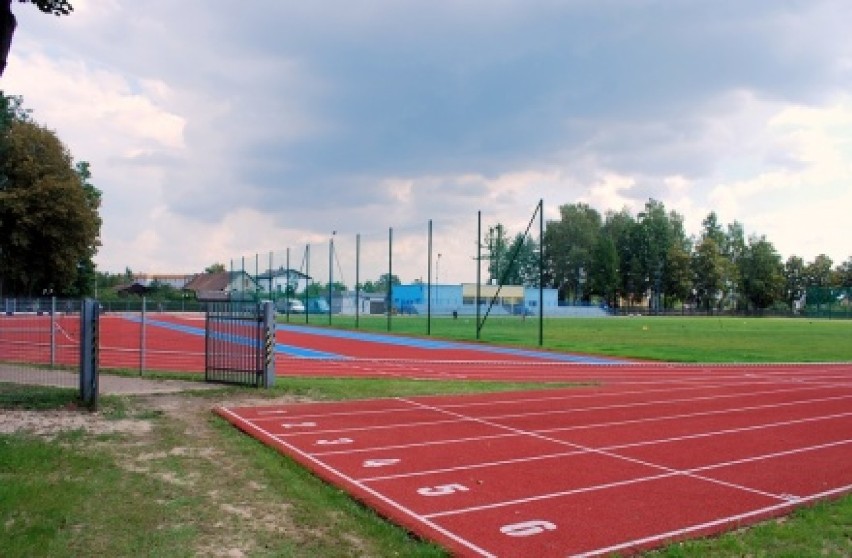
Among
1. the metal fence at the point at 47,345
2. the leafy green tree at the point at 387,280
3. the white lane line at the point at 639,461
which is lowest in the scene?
the white lane line at the point at 639,461

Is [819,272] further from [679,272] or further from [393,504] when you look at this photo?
[393,504]

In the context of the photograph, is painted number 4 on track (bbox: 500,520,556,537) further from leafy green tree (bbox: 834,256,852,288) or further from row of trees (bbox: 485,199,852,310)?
leafy green tree (bbox: 834,256,852,288)

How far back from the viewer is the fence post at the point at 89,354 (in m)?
11.2

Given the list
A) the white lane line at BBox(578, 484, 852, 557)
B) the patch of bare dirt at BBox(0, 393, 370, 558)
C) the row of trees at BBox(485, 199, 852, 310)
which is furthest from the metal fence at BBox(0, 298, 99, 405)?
the row of trees at BBox(485, 199, 852, 310)

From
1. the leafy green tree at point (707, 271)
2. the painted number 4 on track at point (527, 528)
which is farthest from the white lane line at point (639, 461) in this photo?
the leafy green tree at point (707, 271)

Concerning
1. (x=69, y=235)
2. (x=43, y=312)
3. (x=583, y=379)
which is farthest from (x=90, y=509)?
(x=69, y=235)

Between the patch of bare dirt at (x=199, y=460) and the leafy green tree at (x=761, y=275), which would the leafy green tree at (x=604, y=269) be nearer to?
the leafy green tree at (x=761, y=275)

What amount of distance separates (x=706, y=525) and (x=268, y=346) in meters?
9.89

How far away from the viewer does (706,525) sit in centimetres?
575

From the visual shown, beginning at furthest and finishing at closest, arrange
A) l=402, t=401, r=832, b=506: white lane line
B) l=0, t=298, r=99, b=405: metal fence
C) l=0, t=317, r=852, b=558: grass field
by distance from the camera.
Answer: l=0, t=298, r=99, b=405: metal fence → l=402, t=401, r=832, b=506: white lane line → l=0, t=317, r=852, b=558: grass field

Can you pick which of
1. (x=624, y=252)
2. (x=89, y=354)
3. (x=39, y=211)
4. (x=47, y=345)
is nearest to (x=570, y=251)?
(x=624, y=252)

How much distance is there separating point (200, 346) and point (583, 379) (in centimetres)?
1605

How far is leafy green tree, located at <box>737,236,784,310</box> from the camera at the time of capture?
383 feet

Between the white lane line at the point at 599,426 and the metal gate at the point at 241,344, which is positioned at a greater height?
the metal gate at the point at 241,344
